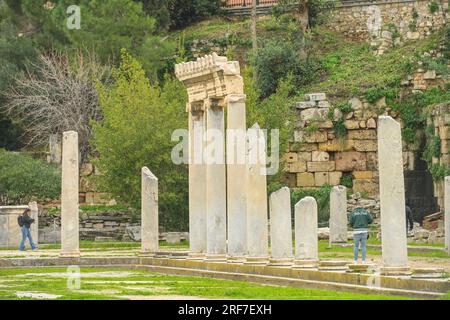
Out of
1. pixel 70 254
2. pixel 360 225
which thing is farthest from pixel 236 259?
pixel 70 254

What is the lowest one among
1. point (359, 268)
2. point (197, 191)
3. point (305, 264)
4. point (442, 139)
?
point (359, 268)

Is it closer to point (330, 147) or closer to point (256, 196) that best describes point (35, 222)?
point (330, 147)

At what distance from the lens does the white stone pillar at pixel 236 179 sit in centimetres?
3931

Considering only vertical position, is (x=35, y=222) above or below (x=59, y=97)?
below

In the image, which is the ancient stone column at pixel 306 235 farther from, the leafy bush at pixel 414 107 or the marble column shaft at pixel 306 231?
the leafy bush at pixel 414 107

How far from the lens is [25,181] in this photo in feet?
198

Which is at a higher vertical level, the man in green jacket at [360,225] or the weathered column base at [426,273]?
the man in green jacket at [360,225]

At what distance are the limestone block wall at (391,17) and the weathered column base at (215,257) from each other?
94.6ft

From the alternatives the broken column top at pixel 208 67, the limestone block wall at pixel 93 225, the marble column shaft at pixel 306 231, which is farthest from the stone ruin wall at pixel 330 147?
the marble column shaft at pixel 306 231

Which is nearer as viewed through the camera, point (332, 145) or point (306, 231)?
point (306, 231)

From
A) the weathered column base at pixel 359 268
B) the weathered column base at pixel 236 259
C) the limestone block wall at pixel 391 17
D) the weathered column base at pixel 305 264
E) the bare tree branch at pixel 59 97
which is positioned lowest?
the weathered column base at pixel 359 268

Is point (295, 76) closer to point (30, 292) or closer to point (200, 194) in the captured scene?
point (200, 194)

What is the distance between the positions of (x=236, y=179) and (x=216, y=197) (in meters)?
1.23
